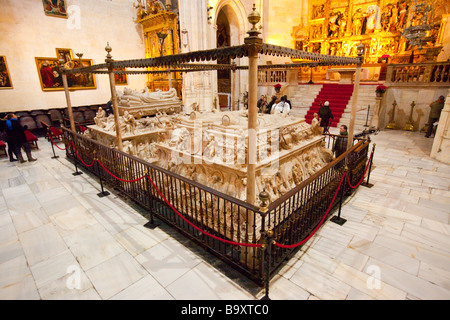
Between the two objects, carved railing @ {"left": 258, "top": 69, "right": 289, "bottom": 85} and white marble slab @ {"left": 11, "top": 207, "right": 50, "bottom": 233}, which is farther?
carved railing @ {"left": 258, "top": 69, "right": 289, "bottom": 85}

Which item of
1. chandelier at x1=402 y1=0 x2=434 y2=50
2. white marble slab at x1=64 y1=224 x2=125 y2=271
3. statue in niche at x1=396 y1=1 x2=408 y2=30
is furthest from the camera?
statue in niche at x1=396 y1=1 x2=408 y2=30

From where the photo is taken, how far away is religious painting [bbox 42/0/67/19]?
36.3ft

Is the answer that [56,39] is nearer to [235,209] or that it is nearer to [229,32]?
[229,32]

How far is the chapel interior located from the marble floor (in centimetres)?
3

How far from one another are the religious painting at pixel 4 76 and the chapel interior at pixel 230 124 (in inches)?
1.7

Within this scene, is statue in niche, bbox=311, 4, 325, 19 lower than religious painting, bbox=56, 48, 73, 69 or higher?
higher

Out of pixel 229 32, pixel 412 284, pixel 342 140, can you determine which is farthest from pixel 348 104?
→ pixel 412 284

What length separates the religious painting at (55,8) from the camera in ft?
36.3

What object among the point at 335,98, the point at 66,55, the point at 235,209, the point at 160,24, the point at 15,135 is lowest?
the point at 235,209

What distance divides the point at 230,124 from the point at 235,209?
5.71 feet

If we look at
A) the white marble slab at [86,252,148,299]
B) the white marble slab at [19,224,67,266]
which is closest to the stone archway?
the white marble slab at [19,224,67,266]

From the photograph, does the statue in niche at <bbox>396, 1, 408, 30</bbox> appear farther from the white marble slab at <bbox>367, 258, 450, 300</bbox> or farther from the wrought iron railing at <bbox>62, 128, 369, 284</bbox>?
the white marble slab at <bbox>367, 258, 450, 300</bbox>

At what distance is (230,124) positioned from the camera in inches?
182

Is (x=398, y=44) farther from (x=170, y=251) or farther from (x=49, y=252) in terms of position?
(x=49, y=252)
